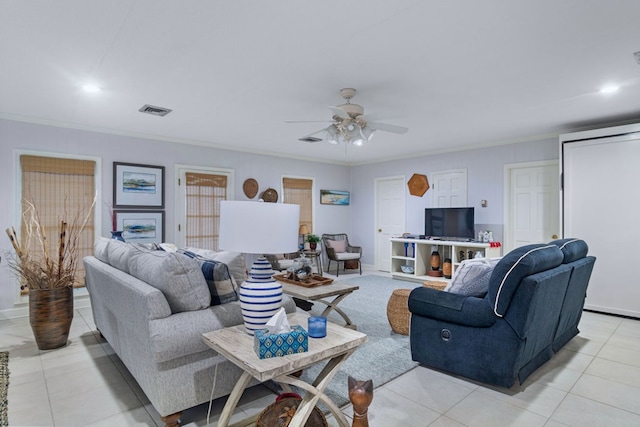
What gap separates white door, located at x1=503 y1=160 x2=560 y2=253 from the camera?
506 centimetres

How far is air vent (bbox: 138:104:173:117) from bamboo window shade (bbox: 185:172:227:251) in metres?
1.60

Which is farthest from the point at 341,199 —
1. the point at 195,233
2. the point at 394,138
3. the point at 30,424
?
the point at 30,424

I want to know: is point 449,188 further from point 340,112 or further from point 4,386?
point 4,386

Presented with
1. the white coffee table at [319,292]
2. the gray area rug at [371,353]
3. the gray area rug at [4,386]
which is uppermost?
the white coffee table at [319,292]

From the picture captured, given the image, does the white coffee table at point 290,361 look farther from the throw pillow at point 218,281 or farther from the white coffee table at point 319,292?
the white coffee table at point 319,292

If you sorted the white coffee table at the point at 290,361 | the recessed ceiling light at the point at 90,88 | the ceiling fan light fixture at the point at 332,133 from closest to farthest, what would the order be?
the white coffee table at the point at 290,361, the recessed ceiling light at the point at 90,88, the ceiling fan light fixture at the point at 332,133

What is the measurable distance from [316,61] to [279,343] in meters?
2.12

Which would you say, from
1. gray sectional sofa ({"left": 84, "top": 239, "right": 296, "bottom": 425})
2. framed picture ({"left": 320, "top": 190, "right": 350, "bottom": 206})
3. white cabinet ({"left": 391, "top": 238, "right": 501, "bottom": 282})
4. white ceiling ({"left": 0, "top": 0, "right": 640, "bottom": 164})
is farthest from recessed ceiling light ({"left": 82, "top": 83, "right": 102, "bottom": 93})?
white cabinet ({"left": 391, "top": 238, "right": 501, "bottom": 282})

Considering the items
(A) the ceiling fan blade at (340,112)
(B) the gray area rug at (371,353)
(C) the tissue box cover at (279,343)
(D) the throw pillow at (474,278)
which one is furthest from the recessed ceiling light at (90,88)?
(D) the throw pillow at (474,278)

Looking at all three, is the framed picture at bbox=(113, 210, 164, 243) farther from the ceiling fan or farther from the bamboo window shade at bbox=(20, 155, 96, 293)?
the ceiling fan

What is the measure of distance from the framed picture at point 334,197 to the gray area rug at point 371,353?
2.88 m

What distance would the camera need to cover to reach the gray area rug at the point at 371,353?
2.54m

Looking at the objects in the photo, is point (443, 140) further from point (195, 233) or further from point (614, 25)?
point (195, 233)

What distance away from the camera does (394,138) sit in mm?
5379
